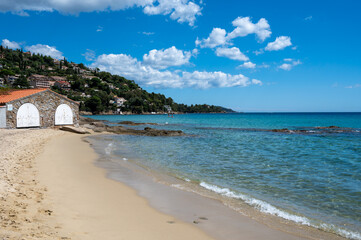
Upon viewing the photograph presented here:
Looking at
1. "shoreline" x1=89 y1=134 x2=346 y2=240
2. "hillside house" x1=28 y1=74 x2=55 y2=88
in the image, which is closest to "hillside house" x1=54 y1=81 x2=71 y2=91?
"hillside house" x1=28 y1=74 x2=55 y2=88

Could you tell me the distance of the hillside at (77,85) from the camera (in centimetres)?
12156

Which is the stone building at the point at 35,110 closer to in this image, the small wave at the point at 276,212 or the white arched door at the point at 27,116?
the white arched door at the point at 27,116

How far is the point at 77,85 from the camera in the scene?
14412 cm

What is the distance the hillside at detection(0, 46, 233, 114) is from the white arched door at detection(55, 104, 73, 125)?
3543 inches

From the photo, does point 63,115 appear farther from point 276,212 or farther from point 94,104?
point 94,104

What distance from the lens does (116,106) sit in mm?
139750

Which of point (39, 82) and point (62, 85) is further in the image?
point (62, 85)

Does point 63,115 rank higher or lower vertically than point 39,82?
lower

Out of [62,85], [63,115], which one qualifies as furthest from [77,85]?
[63,115]

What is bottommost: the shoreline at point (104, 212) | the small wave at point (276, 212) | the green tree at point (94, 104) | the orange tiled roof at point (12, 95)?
the small wave at point (276, 212)

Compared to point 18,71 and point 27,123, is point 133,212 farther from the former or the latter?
point 18,71

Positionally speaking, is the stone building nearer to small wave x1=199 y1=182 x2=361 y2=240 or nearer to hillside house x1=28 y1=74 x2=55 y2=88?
small wave x1=199 y1=182 x2=361 y2=240

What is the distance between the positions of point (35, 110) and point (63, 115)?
3.76 metres

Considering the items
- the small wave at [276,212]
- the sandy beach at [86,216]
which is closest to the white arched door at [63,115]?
the sandy beach at [86,216]
